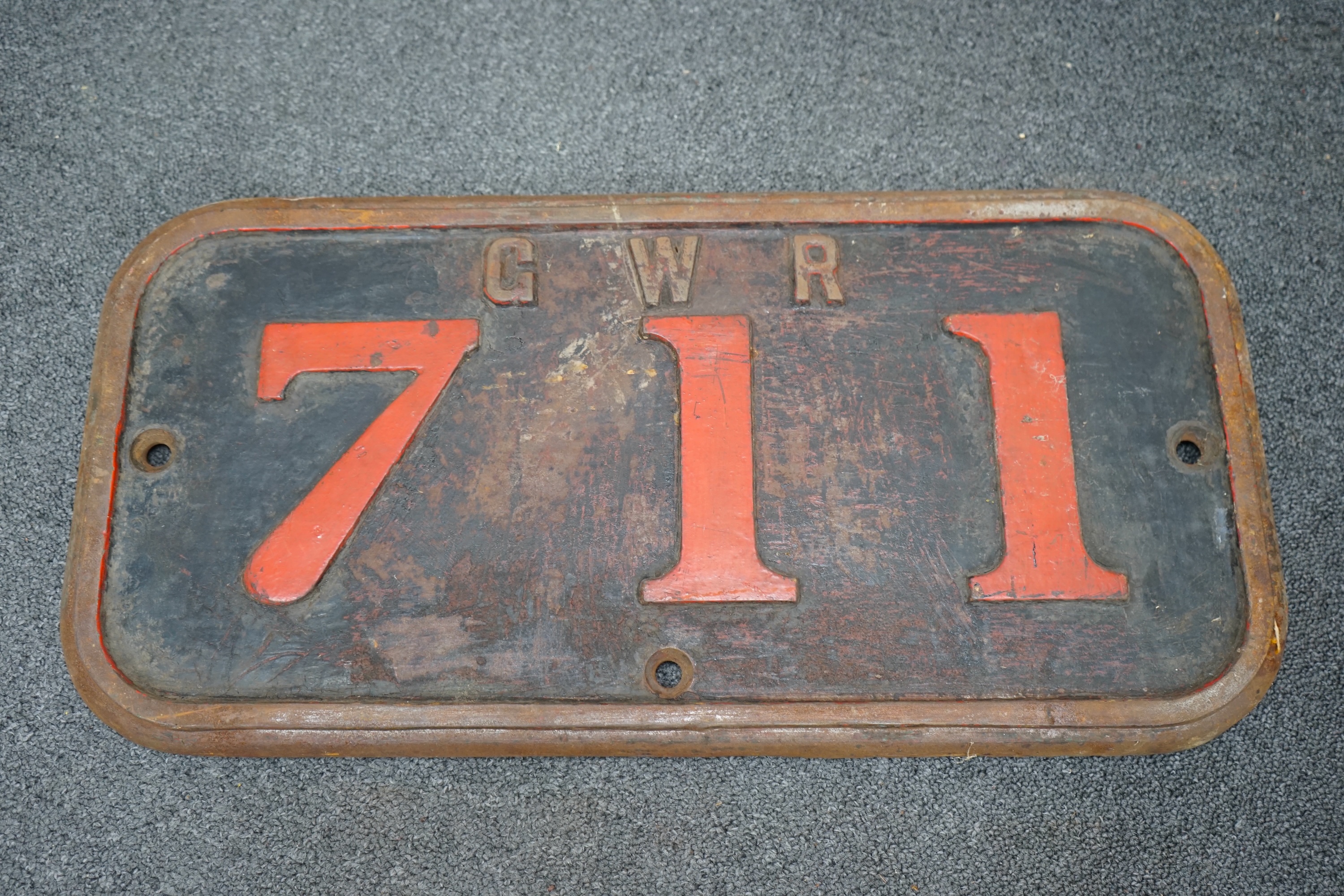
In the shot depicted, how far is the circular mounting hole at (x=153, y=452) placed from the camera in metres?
1.19

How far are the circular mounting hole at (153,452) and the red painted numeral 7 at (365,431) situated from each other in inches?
6.0

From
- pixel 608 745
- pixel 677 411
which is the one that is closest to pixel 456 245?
pixel 677 411

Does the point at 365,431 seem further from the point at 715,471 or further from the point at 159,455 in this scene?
the point at 715,471

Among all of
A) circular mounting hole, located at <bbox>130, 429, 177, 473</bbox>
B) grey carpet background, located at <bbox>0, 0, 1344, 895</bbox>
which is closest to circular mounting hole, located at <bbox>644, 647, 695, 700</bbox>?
grey carpet background, located at <bbox>0, 0, 1344, 895</bbox>

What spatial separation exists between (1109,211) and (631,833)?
1.15 metres

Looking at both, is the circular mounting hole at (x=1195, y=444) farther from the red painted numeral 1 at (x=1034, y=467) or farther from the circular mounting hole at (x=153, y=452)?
the circular mounting hole at (x=153, y=452)

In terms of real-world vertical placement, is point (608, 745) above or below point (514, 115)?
below

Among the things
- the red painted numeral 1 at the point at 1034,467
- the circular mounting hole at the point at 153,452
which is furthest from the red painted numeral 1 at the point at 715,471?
the circular mounting hole at the point at 153,452

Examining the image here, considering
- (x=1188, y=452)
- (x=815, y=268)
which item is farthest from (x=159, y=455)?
(x=1188, y=452)

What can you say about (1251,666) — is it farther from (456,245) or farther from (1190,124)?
(456,245)

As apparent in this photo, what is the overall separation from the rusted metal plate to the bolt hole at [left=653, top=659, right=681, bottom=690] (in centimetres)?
2

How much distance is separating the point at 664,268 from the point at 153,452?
792 mm

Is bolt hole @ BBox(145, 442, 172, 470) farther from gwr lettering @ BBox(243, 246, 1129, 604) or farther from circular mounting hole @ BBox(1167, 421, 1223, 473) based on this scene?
gwr lettering @ BBox(243, 246, 1129, 604)

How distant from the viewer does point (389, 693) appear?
111cm
